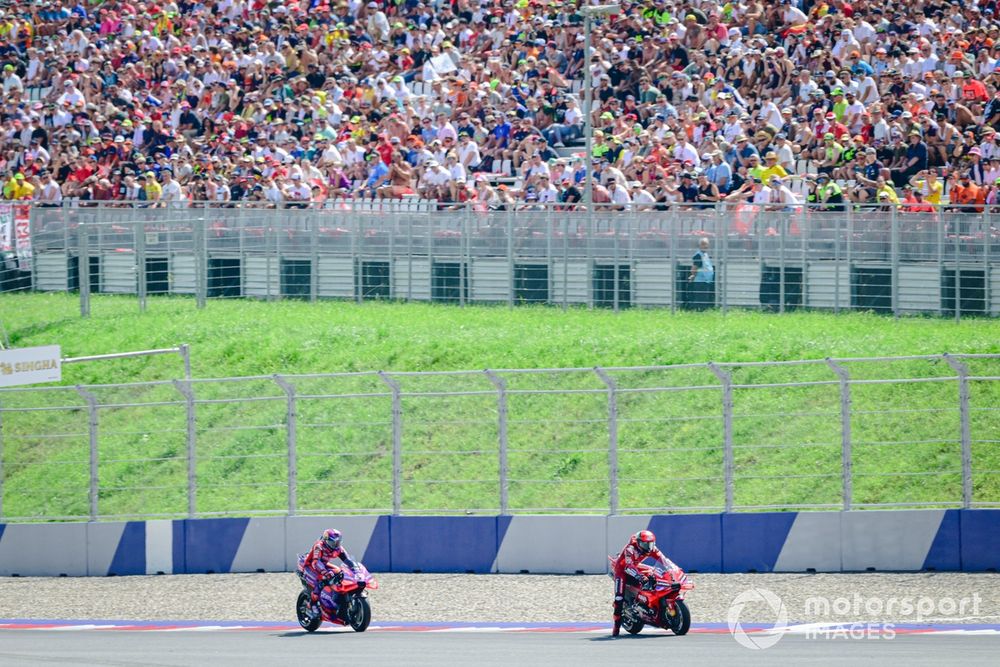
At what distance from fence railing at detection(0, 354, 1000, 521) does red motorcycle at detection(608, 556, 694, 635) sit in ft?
8.91

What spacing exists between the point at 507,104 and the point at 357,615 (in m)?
17.0

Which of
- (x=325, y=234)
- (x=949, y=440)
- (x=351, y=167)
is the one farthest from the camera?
(x=351, y=167)

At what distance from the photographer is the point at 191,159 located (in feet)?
107

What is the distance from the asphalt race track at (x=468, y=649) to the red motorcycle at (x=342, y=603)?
4.3 inches

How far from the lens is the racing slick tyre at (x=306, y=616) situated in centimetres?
1431

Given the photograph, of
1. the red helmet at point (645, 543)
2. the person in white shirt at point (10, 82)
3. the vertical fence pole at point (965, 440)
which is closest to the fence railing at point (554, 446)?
the vertical fence pole at point (965, 440)

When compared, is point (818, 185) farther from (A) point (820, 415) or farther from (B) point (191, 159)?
(B) point (191, 159)

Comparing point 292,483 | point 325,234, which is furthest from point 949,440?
point 325,234

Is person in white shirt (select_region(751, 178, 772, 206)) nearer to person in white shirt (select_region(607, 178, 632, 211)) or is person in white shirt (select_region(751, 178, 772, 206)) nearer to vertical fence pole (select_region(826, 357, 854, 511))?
person in white shirt (select_region(607, 178, 632, 211))

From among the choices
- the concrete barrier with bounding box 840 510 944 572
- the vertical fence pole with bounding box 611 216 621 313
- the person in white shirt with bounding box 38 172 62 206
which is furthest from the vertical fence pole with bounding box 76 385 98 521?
the person in white shirt with bounding box 38 172 62 206

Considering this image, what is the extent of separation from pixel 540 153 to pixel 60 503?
11750 mm

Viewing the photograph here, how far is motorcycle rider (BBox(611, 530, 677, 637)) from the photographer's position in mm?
13523

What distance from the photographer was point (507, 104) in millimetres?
29969

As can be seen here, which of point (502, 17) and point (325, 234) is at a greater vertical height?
point (502, 17)
